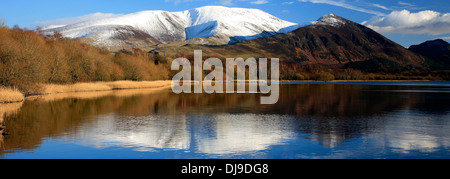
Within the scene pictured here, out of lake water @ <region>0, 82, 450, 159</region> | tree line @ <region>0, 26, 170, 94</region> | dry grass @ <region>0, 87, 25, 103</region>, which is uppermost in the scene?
tree line @ <region>0, 26, 170, 94</region>

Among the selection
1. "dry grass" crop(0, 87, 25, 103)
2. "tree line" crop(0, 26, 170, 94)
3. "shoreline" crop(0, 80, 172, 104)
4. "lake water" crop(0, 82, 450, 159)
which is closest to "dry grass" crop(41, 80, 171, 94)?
"shoreline" crop(0, 80, 172, 104)

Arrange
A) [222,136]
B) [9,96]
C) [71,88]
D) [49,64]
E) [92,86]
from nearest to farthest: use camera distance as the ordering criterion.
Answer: [222,136], [9,96], [49,64], [71,88], [92,86]

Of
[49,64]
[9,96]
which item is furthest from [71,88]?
[9,96]

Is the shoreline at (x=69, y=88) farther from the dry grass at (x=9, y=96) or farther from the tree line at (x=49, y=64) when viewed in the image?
the tree line at (x=49, y=64)

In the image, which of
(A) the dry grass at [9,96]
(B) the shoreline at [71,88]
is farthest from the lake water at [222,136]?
(B) the shoreline at [71,88]

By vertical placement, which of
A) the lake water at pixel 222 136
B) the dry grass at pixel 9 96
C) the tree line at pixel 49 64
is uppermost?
the tree line at pixel 49 64

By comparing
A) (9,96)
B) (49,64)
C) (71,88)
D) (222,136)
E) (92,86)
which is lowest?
(222,136)

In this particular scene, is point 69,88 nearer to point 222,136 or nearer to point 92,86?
point 92,86

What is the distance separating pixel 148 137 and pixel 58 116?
11603 millimetres

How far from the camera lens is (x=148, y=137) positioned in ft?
57.9

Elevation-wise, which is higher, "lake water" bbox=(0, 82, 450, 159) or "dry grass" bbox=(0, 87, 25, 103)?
"dry grass" bbox=(0, 87, 25, 103)

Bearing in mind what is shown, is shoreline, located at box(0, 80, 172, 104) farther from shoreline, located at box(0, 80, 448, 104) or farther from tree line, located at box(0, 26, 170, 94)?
tree line, located at box(0, 26, 170, 94)
